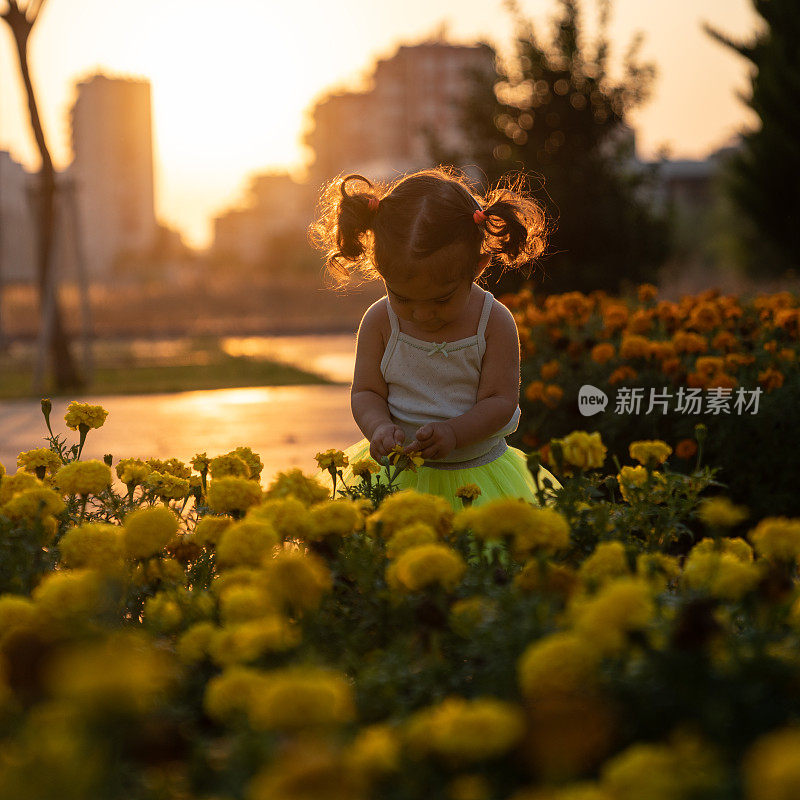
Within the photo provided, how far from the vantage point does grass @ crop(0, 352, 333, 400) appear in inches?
410

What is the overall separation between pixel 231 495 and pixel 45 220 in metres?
10.1

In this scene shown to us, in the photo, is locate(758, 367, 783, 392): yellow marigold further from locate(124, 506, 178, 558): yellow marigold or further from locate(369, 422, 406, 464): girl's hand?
locate(124, 506, 178, 558): yellow marigold

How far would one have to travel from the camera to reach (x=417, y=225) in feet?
9.47

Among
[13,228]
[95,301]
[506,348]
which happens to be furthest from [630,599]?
[95,301]

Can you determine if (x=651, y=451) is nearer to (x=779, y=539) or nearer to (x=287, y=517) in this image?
(x=779, y=539)

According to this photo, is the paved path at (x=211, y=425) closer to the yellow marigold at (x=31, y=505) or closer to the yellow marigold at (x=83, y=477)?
the yellow marigold at (x=83, y=477)

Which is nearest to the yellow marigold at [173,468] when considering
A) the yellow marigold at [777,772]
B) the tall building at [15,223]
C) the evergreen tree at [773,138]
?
the yellow marigold at [777,772]

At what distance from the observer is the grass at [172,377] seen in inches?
410

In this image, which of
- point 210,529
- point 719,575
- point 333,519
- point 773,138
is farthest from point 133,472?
point 773,138

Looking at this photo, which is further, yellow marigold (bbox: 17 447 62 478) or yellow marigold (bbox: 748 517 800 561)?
yellow marigold (bbox: 17 447 62 478)

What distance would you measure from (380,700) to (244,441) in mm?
5767

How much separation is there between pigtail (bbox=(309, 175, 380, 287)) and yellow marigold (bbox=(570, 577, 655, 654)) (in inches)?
83.7

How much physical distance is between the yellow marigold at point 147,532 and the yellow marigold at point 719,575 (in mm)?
828

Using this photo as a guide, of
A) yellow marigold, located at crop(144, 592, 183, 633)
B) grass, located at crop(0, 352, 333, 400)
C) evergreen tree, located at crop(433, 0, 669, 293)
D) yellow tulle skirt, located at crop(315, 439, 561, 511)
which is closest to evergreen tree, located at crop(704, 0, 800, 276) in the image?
evergreen tree, located at crop(433, 0, 669, 293)
